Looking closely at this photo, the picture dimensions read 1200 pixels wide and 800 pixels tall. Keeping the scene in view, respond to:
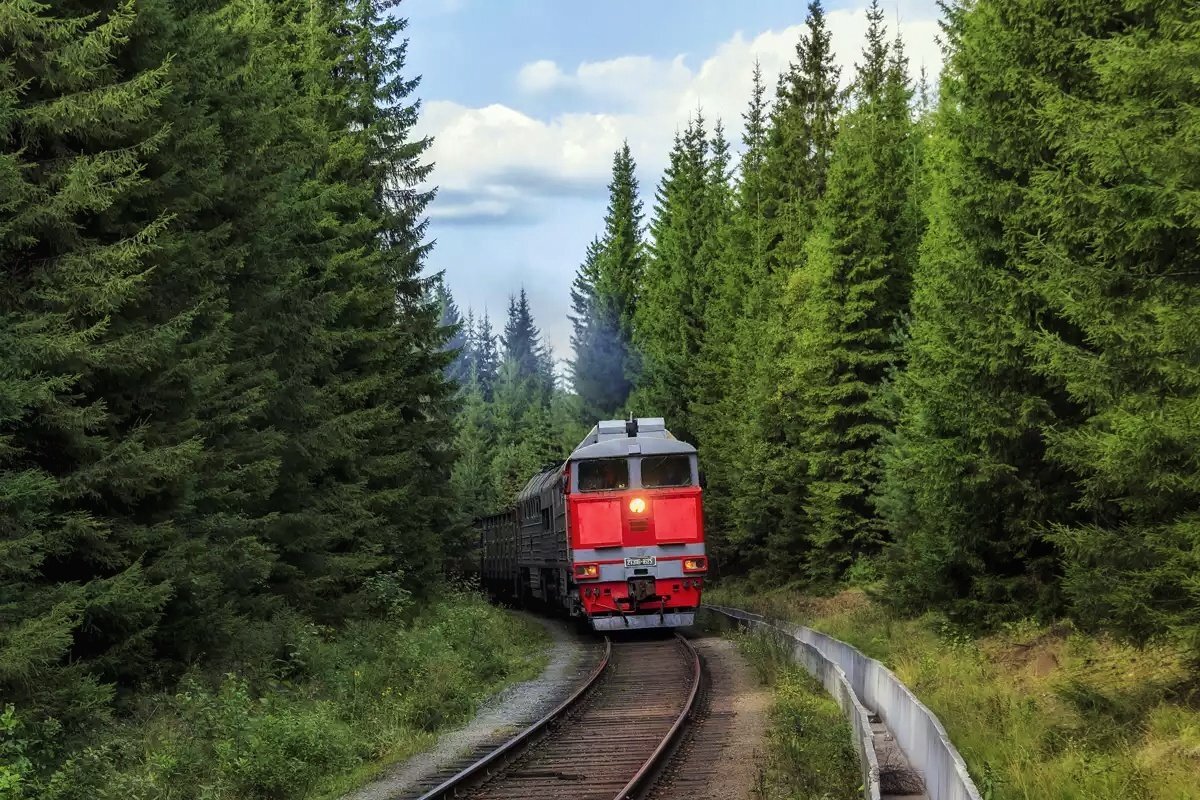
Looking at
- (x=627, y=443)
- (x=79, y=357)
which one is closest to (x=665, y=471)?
(x=627, y=443)

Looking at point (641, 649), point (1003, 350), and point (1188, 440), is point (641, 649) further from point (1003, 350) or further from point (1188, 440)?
point (1188, 440)

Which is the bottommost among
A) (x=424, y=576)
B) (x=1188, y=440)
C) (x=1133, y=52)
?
(x=424, y=576)

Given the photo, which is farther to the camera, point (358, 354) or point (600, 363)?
point (600, 363)

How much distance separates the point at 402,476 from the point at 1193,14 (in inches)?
708

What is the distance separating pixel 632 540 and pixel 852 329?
358 inches

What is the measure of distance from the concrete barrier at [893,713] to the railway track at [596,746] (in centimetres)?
192

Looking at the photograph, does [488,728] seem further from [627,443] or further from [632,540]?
[627,443]

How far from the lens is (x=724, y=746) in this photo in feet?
41.8

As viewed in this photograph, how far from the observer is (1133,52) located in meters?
10.1

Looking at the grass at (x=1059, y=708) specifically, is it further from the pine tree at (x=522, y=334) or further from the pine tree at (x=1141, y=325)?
the pine tree at (x=522, y=334)

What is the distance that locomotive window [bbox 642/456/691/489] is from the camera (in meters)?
24.4

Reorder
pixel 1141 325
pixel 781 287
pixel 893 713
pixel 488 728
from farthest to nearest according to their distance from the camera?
pixel 781 287 → pixel 488 728 → pixel 893 713 → pixel 1141 325

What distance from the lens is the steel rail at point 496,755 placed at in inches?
402

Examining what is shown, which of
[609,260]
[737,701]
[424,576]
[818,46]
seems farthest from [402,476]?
[609,260]
